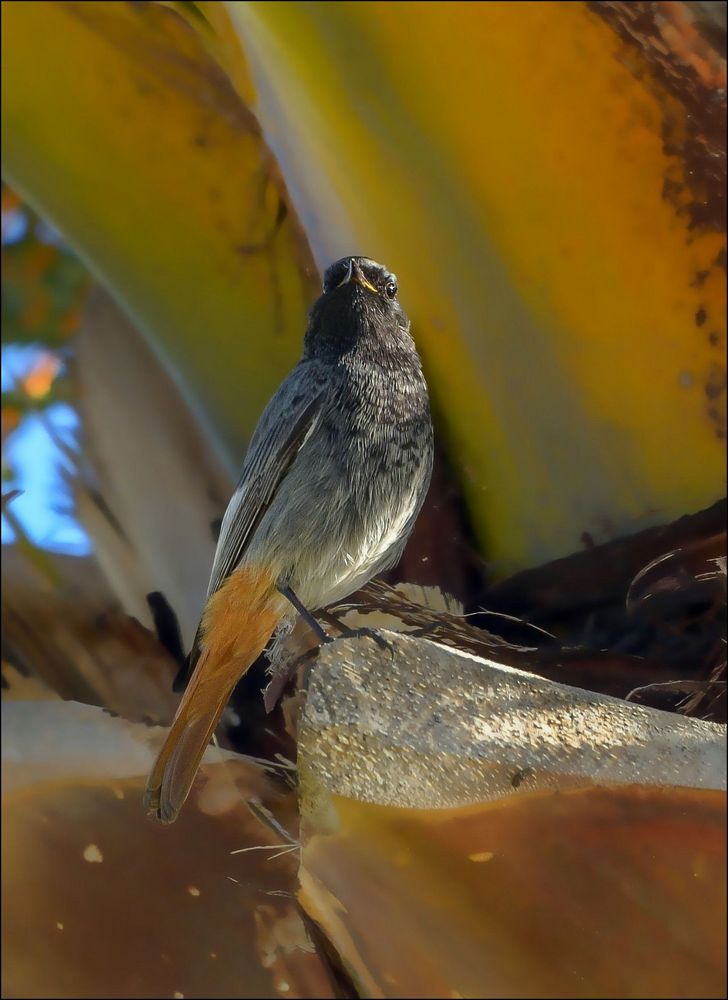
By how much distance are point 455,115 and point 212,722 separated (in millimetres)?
1085

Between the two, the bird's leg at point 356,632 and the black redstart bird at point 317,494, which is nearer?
the bird's leg at point 356,632

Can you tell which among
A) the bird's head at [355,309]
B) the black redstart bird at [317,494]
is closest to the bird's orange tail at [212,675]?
the black redstart bird at [317,494]

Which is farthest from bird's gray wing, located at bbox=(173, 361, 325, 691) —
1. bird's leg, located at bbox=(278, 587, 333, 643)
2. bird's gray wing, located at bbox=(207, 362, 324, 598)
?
bird's leg, located at bbox=(278, 587, 333, 643)

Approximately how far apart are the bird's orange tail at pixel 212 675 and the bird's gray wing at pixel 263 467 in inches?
1.7

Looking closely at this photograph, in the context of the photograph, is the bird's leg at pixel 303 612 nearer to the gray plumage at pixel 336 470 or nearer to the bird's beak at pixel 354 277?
the gray plumage at pixel 336 470

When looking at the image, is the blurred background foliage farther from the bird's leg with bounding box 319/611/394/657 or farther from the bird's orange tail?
the bird's leg with bounding box 319/611/394/657

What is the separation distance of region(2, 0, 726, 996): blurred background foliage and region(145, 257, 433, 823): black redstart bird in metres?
0.04

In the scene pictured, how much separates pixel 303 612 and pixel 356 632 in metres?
0.15

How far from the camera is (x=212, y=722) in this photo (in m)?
1.48

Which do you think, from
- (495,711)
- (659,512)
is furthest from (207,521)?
(659,512)

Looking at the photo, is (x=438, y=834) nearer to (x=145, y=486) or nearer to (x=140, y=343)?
(x=145, y=486)

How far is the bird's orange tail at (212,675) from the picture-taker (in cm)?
146

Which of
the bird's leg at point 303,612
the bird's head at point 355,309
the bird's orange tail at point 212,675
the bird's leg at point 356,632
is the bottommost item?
the bird's orange tail at point 212,675

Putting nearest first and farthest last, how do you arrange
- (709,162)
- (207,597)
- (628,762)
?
(628,762) < (709,162) < (207,597)
